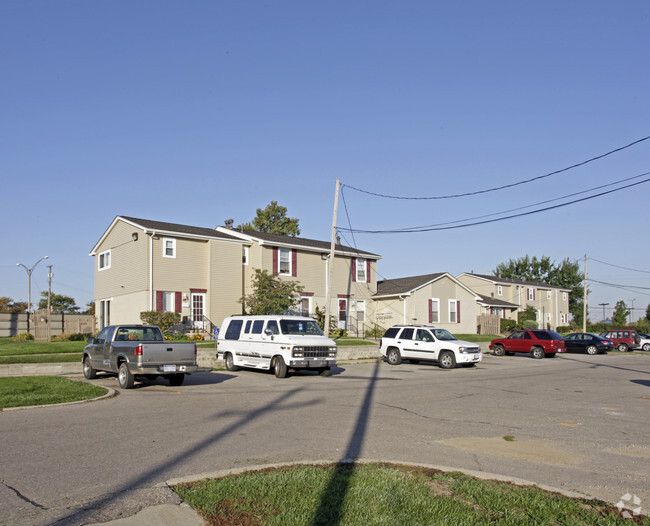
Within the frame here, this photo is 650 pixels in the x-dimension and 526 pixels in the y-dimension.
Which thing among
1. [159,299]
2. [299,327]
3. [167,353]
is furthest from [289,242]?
[167,353]

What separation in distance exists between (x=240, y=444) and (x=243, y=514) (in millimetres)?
3347

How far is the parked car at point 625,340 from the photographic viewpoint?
138 ft

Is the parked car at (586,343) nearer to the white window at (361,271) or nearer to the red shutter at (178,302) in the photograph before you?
the white window at (361,271)

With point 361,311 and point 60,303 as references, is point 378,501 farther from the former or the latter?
point 60,303

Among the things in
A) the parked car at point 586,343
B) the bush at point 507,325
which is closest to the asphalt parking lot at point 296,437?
the parked car at point 586,343

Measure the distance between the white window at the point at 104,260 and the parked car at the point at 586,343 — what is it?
2941 cm

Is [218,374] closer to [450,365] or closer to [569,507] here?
[450,365]

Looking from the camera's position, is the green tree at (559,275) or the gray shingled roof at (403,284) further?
the green tree at (559,275)

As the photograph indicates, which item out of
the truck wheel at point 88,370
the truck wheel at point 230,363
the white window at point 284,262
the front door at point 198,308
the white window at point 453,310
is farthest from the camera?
the white window at point 453,310

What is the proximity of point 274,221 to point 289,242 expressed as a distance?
2975 cm

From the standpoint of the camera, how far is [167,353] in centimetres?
Result: 1569

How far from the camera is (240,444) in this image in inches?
342

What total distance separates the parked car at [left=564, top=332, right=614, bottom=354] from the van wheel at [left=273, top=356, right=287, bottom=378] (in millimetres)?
24475

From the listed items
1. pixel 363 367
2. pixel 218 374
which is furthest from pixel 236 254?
pixel 218 374
